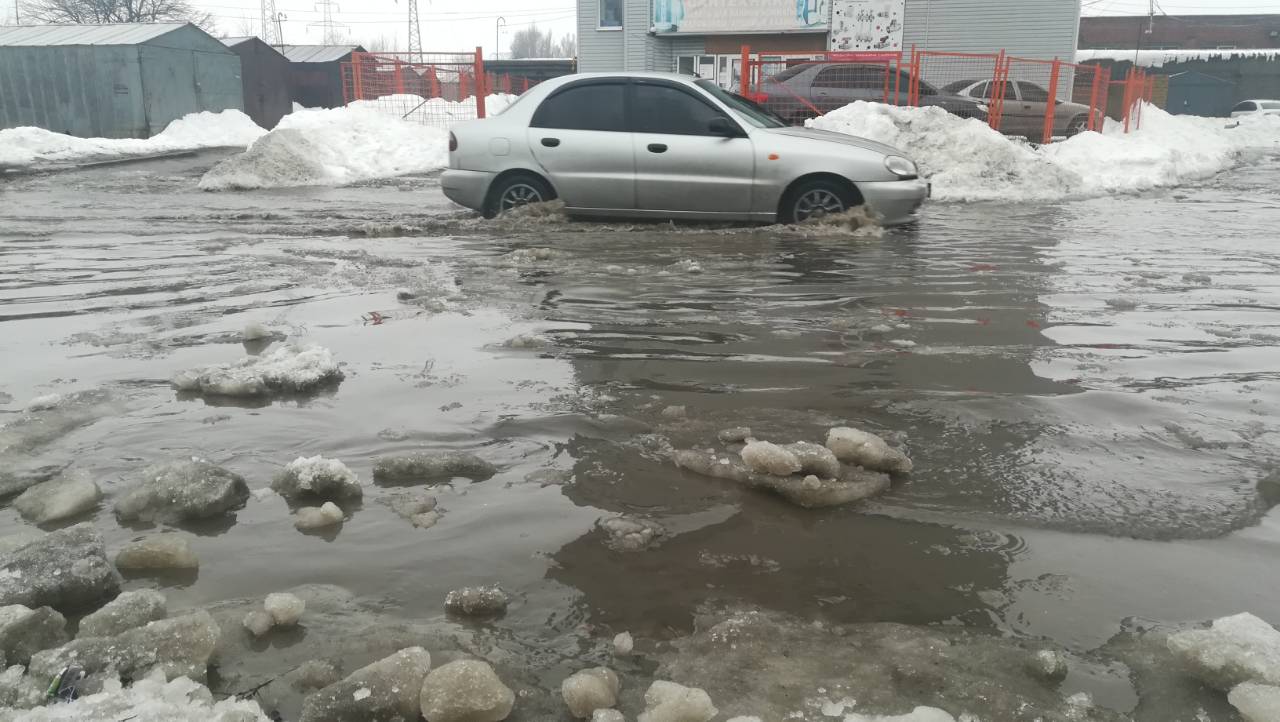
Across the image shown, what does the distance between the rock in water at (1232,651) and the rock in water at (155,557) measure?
7.76 ft

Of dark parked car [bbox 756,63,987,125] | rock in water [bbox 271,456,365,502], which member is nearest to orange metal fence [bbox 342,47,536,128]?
dark parked car [bbox 756,63,987,125]

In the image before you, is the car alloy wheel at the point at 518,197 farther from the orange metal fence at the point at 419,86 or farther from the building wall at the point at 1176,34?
the building wall at the point at 1176,34

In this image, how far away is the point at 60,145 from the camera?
19.0 meters

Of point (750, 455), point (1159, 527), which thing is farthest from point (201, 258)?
point (1159, 527)

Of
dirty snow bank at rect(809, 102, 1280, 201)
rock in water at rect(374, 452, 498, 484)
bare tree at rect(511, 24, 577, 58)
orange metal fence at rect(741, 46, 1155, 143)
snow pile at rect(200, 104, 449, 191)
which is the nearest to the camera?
rock in water at rect(374, 452, 498, 484)

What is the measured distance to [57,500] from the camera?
8.41 feet

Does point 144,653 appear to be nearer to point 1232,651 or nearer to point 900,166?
point 1232,651

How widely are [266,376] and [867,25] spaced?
21960mm

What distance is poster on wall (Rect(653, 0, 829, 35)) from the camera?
2305 cm

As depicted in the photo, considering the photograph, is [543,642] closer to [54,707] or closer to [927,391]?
[54,707]

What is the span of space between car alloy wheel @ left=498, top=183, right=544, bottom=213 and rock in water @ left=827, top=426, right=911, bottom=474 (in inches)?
241

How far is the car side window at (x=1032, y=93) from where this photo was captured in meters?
18.3

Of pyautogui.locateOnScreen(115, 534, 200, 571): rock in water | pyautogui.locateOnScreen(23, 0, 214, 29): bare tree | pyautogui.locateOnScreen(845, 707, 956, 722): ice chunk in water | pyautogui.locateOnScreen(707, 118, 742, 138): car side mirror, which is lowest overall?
pyautogui.locateOnScreen(845, 707, 956, 722): ice chunk in water

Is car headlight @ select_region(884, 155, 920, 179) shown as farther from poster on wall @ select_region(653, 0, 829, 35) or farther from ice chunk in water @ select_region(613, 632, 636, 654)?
poster on wall @ select_region(653, 0, 829, 35)
